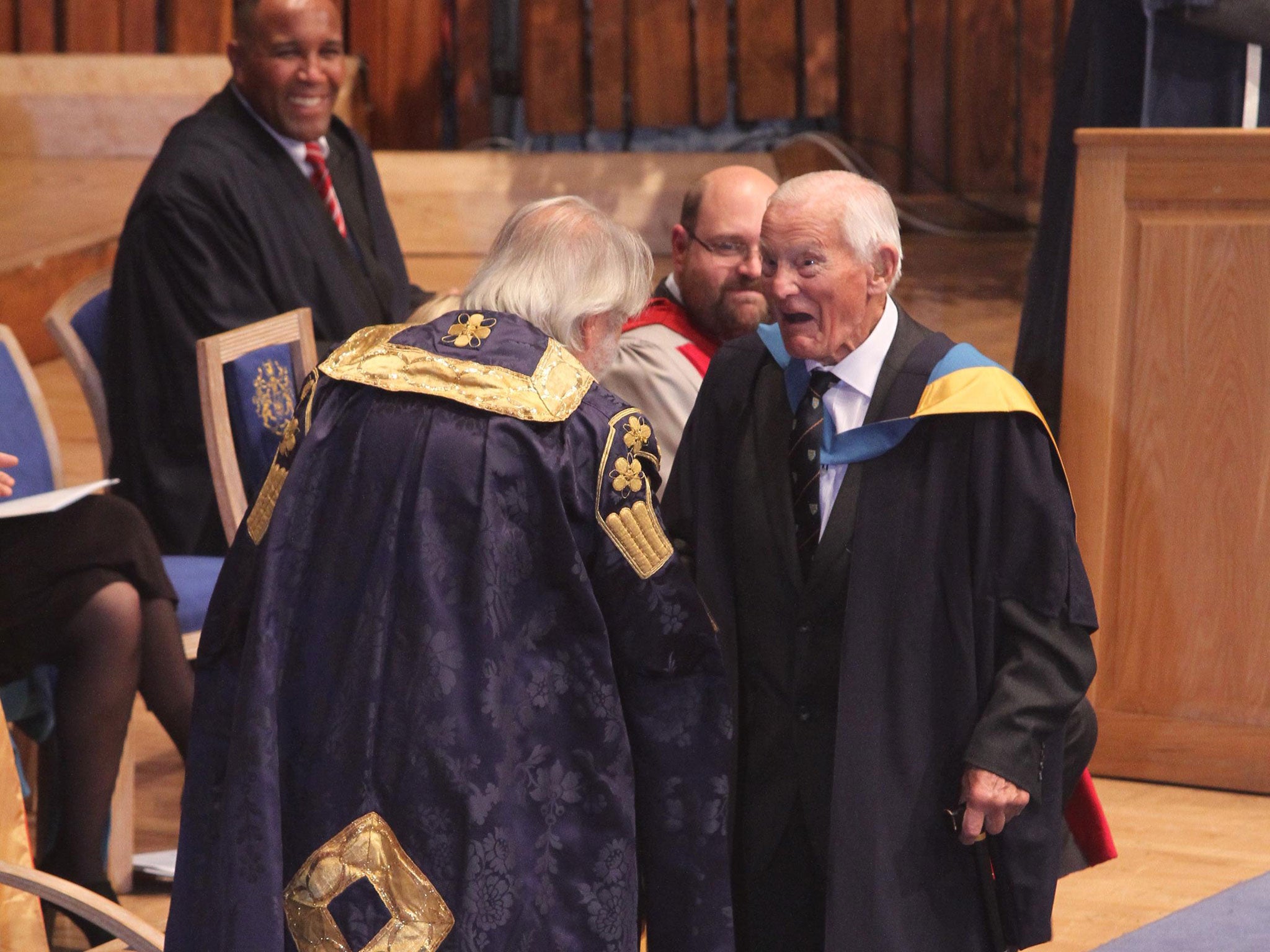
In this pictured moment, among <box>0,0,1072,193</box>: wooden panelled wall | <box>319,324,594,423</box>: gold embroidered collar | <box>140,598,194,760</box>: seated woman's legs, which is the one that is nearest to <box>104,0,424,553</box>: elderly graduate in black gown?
<box>140,598,194,760</box>: seated woman's legs

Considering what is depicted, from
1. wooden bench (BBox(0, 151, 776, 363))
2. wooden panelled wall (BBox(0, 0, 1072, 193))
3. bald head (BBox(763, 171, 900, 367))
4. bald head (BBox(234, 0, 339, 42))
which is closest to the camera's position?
bald head (BBox(763, 171, 900, 367))

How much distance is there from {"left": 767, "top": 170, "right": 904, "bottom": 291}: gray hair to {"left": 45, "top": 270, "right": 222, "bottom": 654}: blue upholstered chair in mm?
1781

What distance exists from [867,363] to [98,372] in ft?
6.83

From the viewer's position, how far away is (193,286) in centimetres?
378

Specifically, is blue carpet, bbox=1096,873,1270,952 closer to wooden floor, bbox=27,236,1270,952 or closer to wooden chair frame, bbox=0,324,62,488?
wooden floor, bbox=27,236,1270,952

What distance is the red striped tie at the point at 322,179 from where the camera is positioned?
13.4 ft

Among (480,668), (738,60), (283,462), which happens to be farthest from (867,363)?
(738,60)

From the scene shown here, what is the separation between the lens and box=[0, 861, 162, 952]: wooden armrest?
183cm

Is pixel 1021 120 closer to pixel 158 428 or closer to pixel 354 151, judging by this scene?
pixel 354 151

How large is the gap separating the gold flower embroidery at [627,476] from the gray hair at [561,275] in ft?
0.64

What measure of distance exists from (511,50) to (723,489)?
6059 millimetres

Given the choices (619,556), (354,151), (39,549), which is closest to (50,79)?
(354,151)

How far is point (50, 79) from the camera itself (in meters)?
7.61

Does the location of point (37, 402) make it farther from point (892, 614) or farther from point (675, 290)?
point (892, 614)
